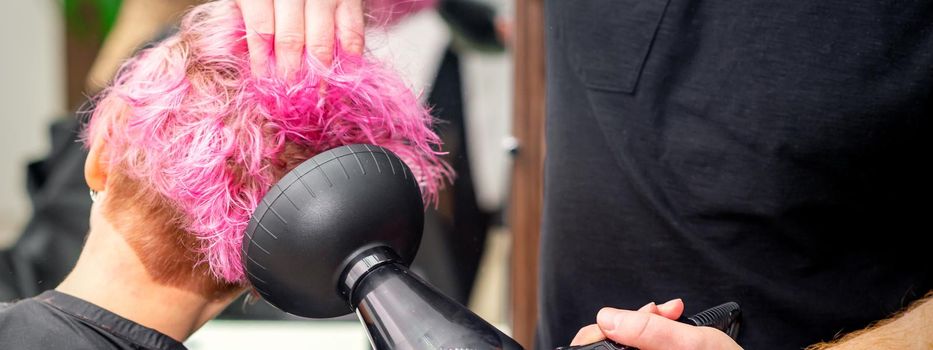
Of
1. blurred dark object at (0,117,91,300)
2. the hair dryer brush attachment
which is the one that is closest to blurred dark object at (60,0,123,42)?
blurred dark object at (0,117,91,300)

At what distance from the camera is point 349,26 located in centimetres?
69

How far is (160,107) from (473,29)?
3.46ft

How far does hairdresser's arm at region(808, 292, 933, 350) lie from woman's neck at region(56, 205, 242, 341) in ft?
2.03

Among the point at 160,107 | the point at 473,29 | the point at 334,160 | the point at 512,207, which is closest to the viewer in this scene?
the point at 334,160

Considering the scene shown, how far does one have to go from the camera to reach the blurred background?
1.26 metres

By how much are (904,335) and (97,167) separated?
2.49ft

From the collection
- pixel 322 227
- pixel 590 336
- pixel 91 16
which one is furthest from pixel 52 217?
pixel 590 336

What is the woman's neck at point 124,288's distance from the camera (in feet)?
2.46

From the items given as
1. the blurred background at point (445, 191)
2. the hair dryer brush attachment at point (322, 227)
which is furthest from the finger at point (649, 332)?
the blurred background at point (445, 191)

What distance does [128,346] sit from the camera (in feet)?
2.40

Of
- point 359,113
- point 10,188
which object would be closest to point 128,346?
point 359,113

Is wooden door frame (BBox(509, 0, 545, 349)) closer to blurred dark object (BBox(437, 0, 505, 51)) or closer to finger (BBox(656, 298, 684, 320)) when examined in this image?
blurred dark object (BBox(437, 0, 505, 51))

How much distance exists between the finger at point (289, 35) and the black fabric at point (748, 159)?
0.34 meters

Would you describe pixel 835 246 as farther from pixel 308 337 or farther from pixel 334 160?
pixel 308 337
